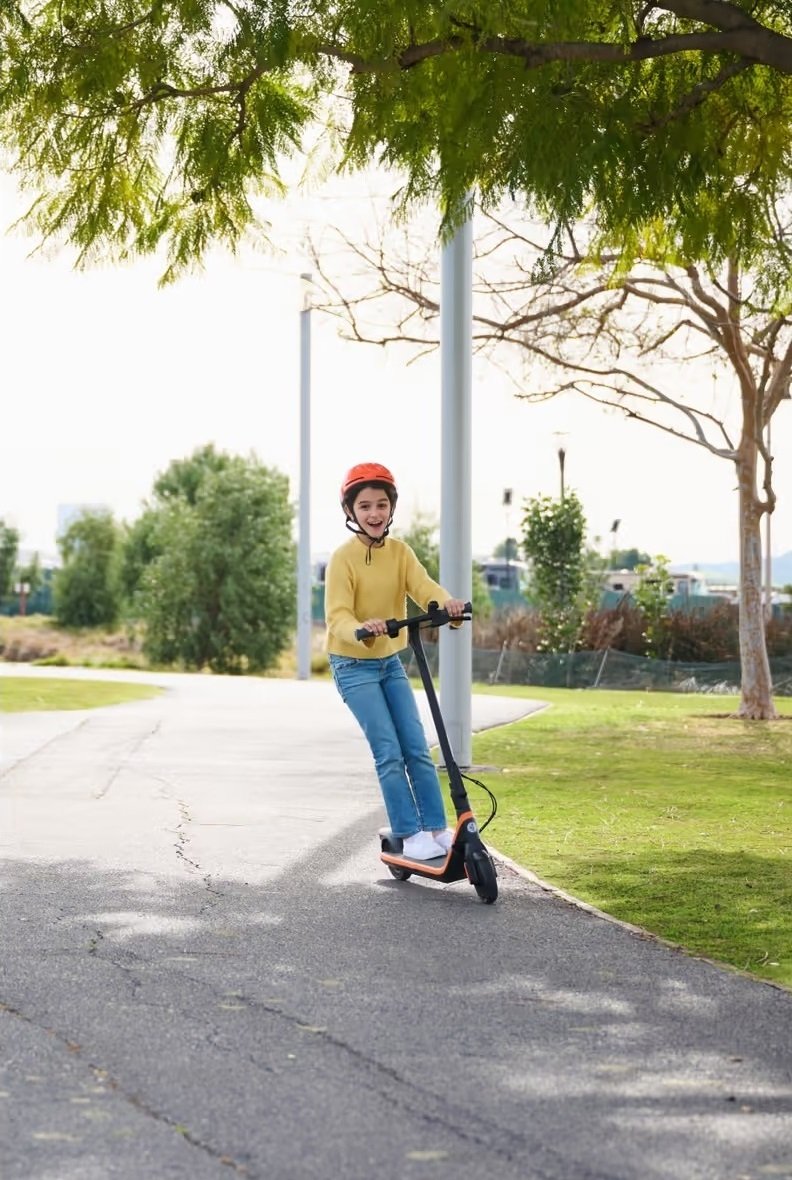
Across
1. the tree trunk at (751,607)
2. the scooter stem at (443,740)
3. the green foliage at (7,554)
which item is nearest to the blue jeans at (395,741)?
the scooter stem at (443,740)

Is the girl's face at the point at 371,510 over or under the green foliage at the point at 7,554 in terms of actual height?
under

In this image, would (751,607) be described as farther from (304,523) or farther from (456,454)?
(304,523)

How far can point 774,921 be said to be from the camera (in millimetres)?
6977

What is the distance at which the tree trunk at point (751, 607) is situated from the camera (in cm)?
2122

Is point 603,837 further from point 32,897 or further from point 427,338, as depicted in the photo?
point 427,338

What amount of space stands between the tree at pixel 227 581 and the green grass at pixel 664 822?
2973 centimetres

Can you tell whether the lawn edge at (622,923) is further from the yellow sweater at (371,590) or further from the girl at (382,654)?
the yellow sweater at (371,590)

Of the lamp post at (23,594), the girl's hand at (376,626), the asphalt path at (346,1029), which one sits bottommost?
the asphalt path at (346,1029)

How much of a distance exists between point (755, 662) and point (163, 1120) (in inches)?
711

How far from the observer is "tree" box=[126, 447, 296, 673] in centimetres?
4906

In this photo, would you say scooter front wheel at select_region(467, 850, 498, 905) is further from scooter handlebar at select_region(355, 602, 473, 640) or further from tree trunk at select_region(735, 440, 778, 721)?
tree trunk at select_region(735, 440, 778, 721)

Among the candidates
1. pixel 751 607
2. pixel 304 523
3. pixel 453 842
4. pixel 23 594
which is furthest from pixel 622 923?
pixel 23 594

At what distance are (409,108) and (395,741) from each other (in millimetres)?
3226

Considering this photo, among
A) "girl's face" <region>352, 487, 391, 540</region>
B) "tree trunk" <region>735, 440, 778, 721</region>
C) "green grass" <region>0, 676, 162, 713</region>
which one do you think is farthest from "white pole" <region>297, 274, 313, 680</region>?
"girl's face" <region>352, 487, 391, 540</region>
